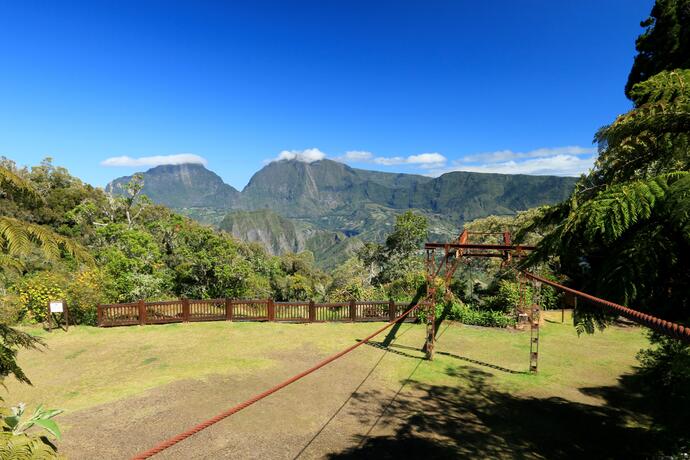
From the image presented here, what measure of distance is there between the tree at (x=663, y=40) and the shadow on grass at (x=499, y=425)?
1151 cm

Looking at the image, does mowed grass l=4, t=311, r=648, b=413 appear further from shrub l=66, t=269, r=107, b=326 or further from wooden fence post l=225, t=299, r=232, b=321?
shrub l=66, t=269, r=107, b=326

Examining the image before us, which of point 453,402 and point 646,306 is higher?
point 646,306

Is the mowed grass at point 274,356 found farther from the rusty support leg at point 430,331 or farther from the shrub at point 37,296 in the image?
the shrub at point 37,296

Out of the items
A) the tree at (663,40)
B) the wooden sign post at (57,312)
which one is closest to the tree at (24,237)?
the wooden sign post at (57,312)

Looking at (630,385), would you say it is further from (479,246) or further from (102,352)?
(102,352)

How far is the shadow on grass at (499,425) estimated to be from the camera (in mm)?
7297

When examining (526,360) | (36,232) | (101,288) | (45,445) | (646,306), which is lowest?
(526,360)

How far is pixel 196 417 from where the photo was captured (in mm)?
8695

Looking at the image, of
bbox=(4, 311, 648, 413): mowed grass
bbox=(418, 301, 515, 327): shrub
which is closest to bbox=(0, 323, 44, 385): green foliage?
bbox=(4, 311, 648, 413): mowed grass

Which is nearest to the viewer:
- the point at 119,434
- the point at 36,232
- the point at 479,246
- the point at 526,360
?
the point at 36,232

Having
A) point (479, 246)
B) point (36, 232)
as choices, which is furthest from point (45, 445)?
point (479, 246)

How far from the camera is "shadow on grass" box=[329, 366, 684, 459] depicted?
A: 23.9 ft

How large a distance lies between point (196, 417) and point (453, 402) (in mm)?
6421

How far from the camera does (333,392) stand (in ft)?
33.3
